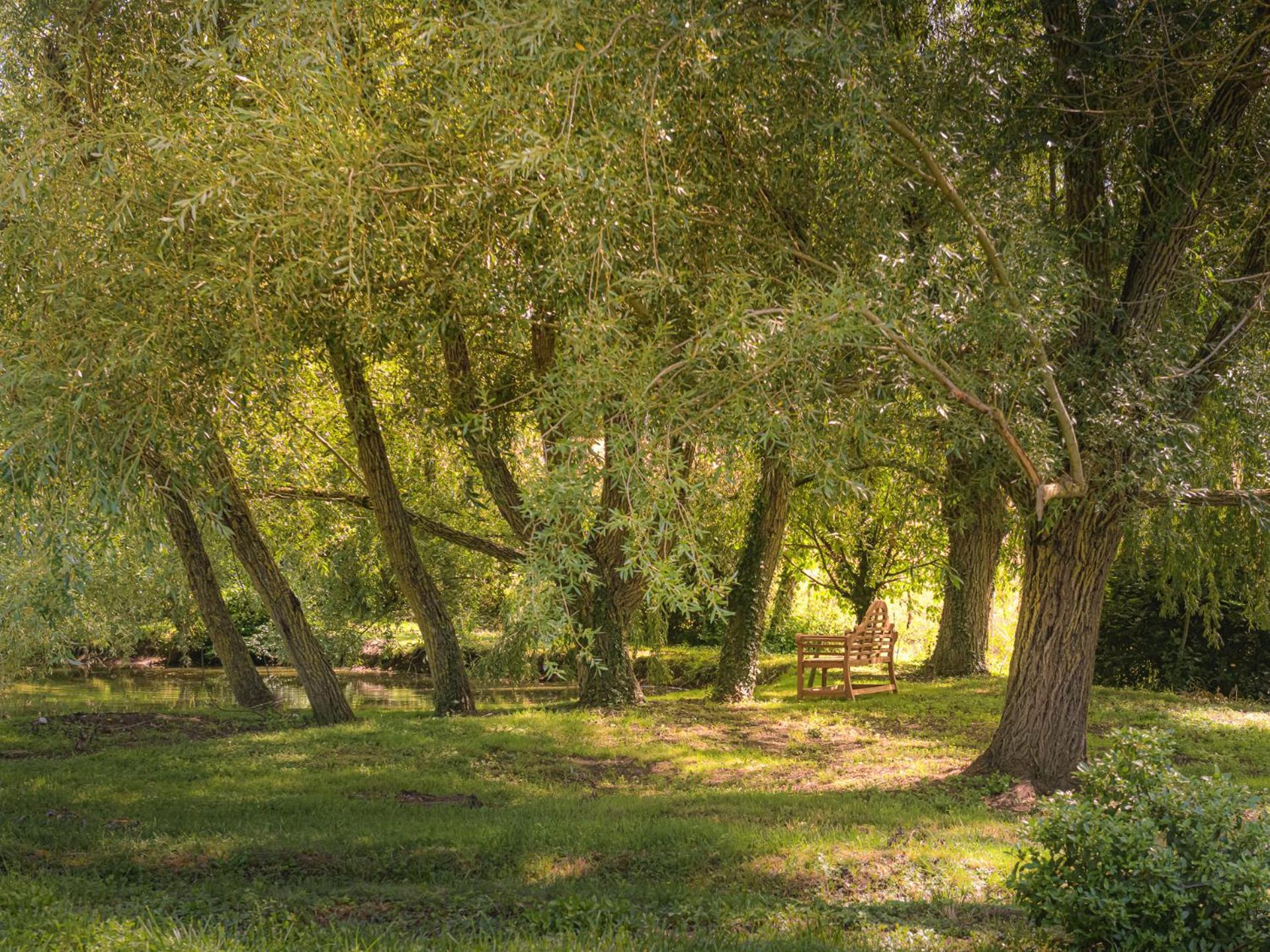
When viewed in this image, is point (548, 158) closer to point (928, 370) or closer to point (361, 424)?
point (928, 370)

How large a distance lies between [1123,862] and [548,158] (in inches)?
181

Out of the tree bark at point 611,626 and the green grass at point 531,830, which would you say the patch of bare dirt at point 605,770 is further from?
the tree bark at point 611,626

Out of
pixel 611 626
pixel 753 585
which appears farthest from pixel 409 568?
pixel 753 585

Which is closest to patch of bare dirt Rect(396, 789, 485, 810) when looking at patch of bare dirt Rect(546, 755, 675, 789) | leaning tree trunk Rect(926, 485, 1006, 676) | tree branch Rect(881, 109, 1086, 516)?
patch of bare dirt Rect(546, 755, 675, 789)

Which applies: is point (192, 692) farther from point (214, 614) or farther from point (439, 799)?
point (439, 799)

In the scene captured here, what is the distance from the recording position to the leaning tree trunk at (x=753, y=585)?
603 inches

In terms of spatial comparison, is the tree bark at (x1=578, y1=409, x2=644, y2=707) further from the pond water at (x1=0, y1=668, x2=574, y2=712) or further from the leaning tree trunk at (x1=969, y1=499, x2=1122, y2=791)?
the leaning tree trunk at (x1=969, y1=499, x2=1122, y2=791)

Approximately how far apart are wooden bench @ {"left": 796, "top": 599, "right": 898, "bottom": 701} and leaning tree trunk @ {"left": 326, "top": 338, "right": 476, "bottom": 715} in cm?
453

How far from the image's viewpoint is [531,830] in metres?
7.69

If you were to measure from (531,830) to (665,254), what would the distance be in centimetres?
409

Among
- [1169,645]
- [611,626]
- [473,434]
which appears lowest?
[611,626]

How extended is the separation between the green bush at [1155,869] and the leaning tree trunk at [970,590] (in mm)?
11754

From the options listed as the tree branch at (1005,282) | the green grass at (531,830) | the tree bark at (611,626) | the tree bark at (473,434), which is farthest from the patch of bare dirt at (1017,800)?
the tree bark at (611,626)

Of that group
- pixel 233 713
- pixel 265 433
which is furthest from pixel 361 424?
pixel 233 713
